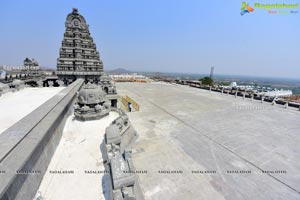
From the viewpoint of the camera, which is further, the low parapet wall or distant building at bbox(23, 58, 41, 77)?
distant building at bbox(23, 58, 41, 77)

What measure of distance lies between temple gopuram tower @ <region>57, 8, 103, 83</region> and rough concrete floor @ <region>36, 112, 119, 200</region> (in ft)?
45.7

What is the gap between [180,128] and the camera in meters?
8.94

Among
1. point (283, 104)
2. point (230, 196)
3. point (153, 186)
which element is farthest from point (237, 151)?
point (283, 104)

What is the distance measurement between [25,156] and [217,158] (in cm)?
632

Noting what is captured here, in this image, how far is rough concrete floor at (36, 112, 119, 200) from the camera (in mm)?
3256

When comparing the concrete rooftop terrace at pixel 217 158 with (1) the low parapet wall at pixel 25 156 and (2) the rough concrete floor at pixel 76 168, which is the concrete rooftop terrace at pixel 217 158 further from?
(1) the low parapet wall at pixel 25 156

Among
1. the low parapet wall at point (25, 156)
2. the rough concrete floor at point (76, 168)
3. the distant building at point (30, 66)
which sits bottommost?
the rough concrete floor at point (76, 168)

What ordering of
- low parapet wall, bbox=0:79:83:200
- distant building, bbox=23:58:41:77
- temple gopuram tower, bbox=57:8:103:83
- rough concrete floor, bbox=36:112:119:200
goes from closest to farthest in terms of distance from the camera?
low parapet wall, bbox=0:79:83:200 → rough concrete floor, bbox=36:112:119:200 → temple gopuram tower, bbox=57:8:103:83 → distant building, bbox=23:58:41:77

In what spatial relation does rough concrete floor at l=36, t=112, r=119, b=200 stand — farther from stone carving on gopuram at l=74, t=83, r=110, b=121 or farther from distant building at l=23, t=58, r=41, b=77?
distant building at l=23, t=58, r=41, b=77

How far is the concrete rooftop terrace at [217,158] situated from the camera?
14.2 ft

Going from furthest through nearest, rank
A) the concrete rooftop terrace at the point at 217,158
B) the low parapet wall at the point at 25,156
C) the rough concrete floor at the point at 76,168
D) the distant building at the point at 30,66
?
the distant building at the point at 30,66 < the concrete rooftop terrace at the point at 217,158 < the rough concrete floor at the point at 76,168 < the low parapet wall at the point at 25,156

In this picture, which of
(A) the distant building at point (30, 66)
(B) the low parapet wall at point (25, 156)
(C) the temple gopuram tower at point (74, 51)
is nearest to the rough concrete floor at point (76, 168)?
(B) the low parapet wall at point (25, 156)

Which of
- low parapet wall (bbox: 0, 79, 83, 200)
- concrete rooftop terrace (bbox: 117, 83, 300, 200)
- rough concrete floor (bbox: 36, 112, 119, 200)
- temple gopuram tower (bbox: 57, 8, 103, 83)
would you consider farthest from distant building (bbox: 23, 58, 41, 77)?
low parapet wall (bbox: 0, 79, 83, 200)

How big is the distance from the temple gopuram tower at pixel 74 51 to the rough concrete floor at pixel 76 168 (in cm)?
1392
